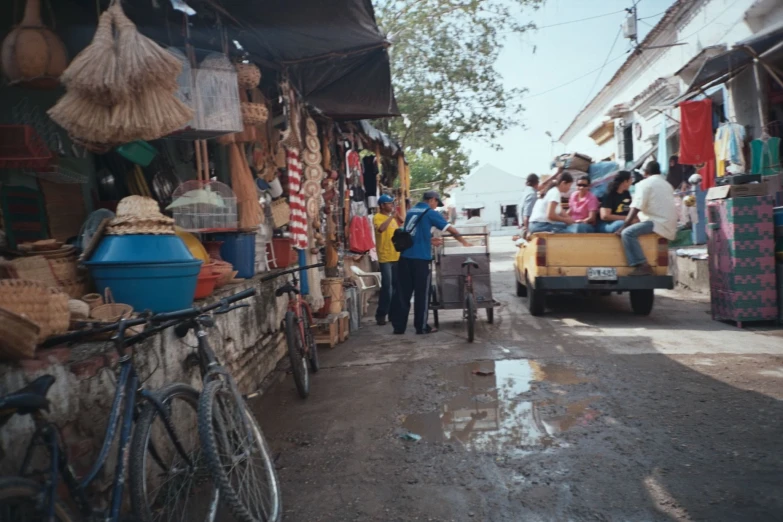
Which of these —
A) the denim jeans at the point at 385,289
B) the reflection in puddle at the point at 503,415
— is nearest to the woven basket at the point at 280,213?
the denim jeans at the point at 385,289

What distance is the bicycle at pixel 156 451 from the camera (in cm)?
206

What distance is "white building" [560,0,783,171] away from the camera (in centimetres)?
1067

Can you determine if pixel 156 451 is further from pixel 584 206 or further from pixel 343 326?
pixel 584 206

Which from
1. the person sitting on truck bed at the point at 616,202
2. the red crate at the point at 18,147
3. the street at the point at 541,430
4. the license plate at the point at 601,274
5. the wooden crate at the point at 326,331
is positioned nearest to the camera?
the street at the point at 541,430

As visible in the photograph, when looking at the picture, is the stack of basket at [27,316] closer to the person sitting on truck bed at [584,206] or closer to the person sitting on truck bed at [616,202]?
the person sitting on truck bed at [584,206]

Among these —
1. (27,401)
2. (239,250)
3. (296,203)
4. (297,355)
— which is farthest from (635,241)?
(27,401)

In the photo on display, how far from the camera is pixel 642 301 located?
884 cm

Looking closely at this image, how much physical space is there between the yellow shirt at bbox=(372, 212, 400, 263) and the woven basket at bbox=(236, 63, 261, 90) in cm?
386

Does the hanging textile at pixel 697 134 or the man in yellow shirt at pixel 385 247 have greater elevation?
the hanging textile at pixel 697 134

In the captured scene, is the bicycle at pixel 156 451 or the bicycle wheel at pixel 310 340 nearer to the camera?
the bicycle at pixel 156 451

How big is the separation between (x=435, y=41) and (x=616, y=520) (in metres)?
18.6

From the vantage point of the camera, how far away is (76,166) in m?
5.20

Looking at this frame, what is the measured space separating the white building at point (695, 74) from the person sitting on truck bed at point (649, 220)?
2867 mm

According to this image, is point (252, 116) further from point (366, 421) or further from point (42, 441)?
point (42, 441)
